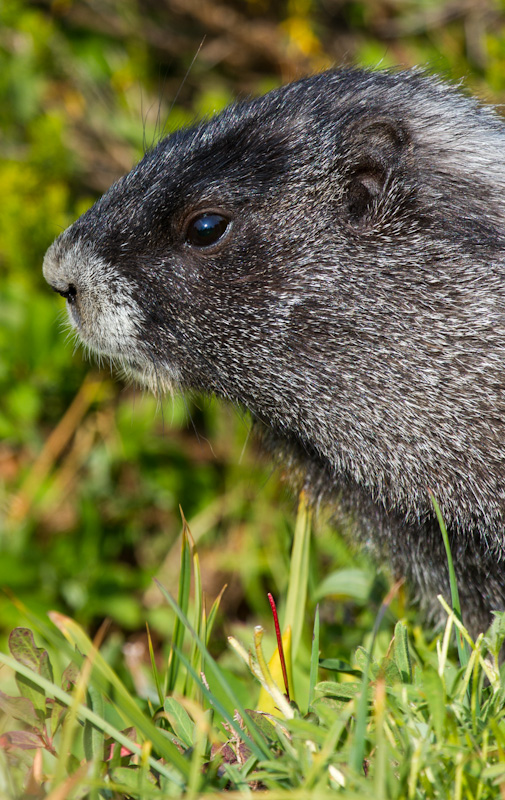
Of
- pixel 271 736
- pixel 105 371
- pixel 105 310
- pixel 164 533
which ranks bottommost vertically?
pixel 164 533

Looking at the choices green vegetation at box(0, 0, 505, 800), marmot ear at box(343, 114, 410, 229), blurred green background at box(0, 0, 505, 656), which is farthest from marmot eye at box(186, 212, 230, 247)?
blurred green background at box(0, 0, 505, 656)

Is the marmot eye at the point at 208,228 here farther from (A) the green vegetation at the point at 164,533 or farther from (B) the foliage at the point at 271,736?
(B) the foliage at the point at 271,736

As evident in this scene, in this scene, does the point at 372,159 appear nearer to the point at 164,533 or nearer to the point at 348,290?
the point at 348,290

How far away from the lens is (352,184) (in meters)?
2.24

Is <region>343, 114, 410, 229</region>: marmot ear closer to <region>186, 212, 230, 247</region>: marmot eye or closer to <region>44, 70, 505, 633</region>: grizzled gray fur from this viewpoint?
<region>44, 70, 505, 633</region>: grizzled gray fur

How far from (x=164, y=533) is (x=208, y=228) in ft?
8.11

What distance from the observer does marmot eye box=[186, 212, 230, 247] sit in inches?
90.0

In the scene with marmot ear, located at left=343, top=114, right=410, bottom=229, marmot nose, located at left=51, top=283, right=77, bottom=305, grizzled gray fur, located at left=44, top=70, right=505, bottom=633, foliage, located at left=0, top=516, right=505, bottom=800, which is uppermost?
marmot ear, located at left=343, top=114, right=410, bottom=229

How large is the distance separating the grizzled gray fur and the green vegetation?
0.35m

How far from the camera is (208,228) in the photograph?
2.29 m

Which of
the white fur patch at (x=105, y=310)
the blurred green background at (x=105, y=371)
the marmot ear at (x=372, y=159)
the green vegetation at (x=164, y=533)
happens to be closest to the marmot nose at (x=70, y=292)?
the white fur patch at (x=105, y=310)

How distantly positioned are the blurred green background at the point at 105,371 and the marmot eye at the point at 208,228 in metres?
1.34

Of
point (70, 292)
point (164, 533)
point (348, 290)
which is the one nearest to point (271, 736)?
point (348, 290)

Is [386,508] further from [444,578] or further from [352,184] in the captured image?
[352,184]
